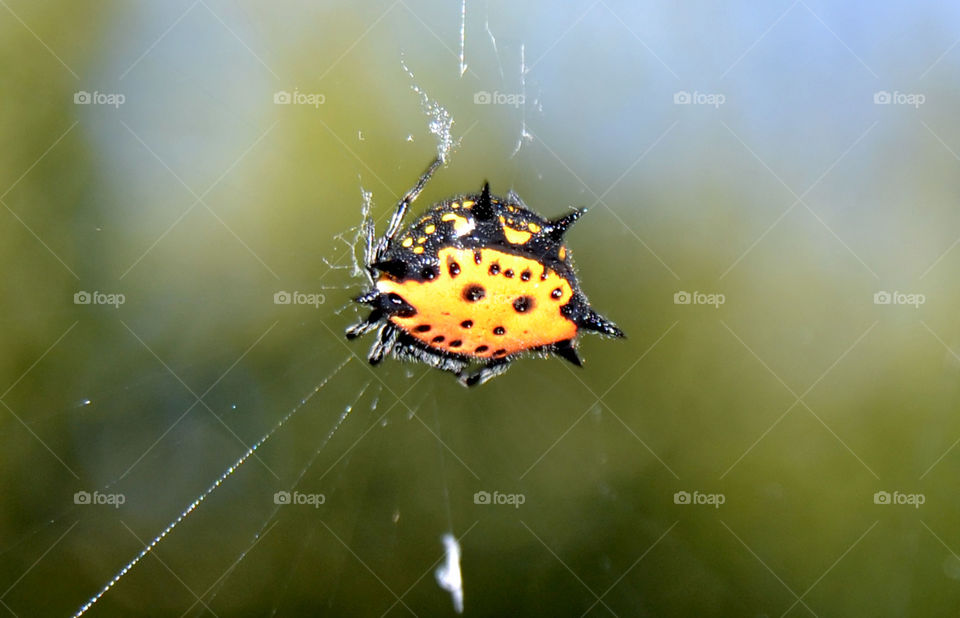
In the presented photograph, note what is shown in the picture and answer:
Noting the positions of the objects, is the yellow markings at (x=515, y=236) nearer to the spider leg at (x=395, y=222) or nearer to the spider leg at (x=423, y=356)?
the spider leg at (x=395, y=222)

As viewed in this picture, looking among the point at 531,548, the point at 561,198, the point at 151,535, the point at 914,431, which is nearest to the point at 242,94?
the point at 561,198

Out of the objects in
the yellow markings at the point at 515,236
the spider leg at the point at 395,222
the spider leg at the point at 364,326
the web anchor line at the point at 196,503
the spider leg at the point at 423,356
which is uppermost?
the spider leg at the point at 395,222

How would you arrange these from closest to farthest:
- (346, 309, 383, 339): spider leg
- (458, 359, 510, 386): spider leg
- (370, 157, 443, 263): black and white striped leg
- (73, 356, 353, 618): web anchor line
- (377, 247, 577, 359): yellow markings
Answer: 1. (377, 247, 577, 359): yellow markings
2. (370, 157, 443, 263): black and white striped leg
3. (346, 309, 383, 339): spider leg
4. (458, 359, 510, 386): spider leg
5. (73, 356, 353, 618): web anchor line

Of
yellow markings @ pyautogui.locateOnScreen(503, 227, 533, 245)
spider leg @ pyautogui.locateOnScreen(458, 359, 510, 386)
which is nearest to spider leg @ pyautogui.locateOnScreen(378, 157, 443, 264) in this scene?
yellow markings @ pyautogui.locateOnScreen(503, 227, 533, 245)

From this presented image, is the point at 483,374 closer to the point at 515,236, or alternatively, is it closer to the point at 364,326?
the point at 364,326

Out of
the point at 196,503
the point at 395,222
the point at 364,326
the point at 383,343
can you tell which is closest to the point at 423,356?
the point at 383,343

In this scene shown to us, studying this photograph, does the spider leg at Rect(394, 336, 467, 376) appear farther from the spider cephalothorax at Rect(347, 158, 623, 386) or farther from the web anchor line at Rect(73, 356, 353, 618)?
the web anchor line at Rect(73, 356, 353, 618)

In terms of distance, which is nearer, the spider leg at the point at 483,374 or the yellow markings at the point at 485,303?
the yellow markings at the point at 485,303

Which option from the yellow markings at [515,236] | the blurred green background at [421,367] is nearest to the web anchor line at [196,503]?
the blurred green background at [421,367]
